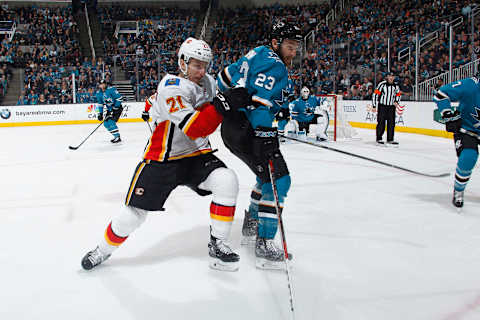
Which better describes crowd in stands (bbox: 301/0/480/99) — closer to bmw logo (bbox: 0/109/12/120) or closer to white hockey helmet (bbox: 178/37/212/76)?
white hockey helmet (bbox: 178/37/212/76)

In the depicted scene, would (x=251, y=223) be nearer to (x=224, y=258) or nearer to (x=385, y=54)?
(x=224, y=258)

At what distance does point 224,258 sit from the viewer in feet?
7.95

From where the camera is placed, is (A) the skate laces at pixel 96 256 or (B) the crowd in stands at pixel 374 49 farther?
(B) the crowd in stands at pixel 374 49

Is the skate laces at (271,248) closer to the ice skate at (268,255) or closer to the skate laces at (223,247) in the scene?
the ice skate at (268,255)

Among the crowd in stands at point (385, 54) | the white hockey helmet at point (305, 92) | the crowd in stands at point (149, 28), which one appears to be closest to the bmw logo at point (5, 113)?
the crowd in stands at point (149, 28)

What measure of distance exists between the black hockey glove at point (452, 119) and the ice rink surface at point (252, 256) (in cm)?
67

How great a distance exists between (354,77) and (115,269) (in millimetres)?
10088

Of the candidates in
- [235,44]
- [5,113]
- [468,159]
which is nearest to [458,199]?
[468,159]

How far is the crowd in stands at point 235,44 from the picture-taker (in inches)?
396

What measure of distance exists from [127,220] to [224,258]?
56cm

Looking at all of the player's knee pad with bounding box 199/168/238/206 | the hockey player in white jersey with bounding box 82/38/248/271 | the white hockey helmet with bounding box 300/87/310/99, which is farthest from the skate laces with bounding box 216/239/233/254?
the white hockey helmet with bounding box 300/87/310/99

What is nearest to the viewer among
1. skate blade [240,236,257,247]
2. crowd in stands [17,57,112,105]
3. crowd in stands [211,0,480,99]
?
skate blade [240,236,257,247]

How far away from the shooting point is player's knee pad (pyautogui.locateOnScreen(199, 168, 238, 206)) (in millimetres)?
2311

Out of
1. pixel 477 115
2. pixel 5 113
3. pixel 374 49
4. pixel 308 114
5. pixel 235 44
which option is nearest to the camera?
pixel 477 115
